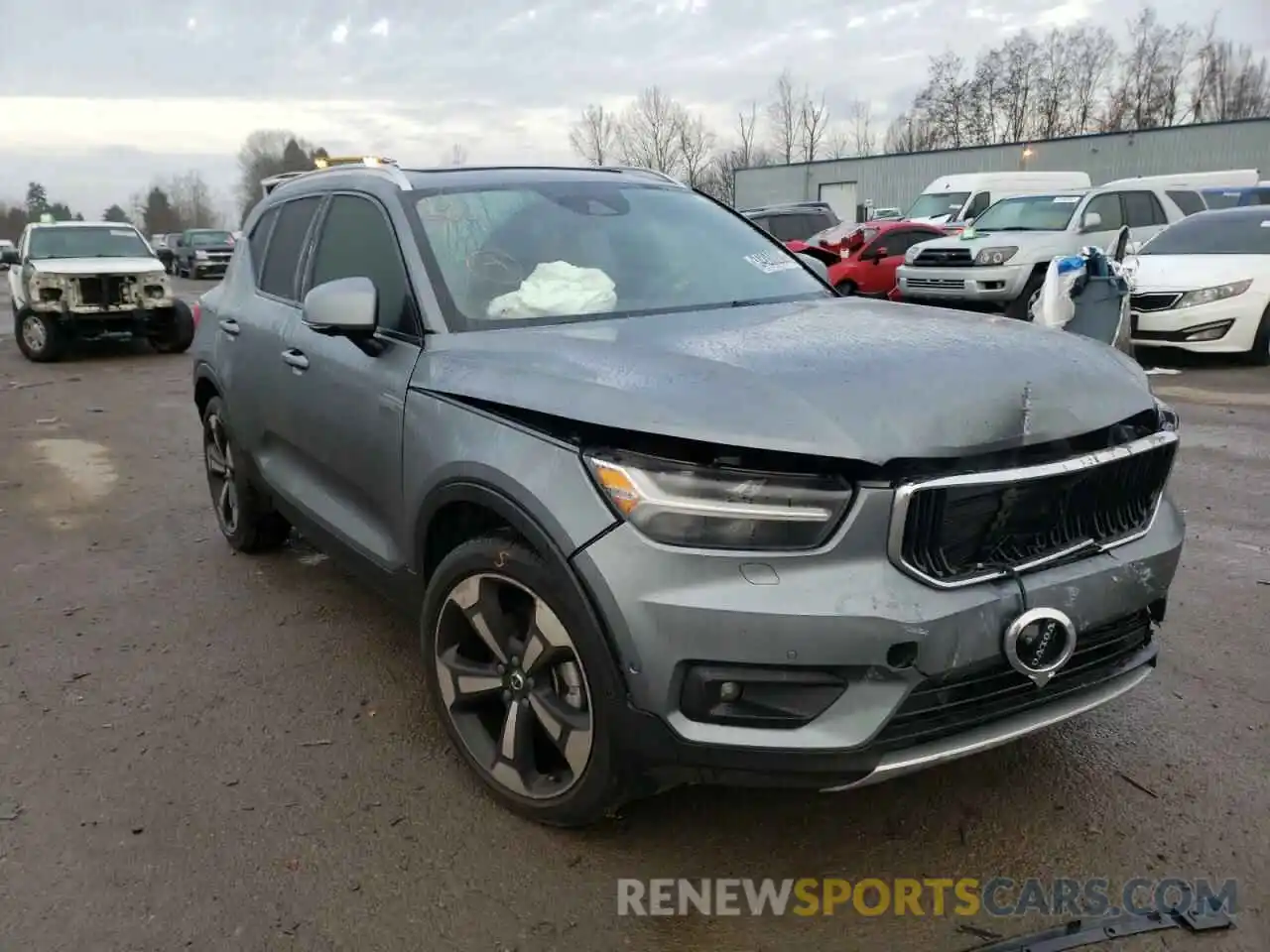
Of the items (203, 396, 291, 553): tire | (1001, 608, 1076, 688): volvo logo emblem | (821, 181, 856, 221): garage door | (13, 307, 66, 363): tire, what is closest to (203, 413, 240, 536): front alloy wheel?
(203, 396, 291, 553): tire

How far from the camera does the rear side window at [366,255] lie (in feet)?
11.0

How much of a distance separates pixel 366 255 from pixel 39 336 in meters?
13.0

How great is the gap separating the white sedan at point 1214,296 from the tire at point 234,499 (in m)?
9.12

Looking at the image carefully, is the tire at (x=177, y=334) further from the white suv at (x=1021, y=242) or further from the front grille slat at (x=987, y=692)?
the front grille slat at (x=987, y=692)

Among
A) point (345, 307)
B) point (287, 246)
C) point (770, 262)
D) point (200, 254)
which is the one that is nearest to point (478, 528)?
point (345, 307)

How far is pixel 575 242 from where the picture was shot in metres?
3.61

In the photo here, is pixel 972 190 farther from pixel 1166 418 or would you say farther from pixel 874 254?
pixel 1166 418

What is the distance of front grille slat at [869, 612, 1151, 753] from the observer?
2.27 meters

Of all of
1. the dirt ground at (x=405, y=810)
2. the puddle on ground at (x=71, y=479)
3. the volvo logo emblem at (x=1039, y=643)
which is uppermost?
the volvo logo emblem at (x=1039, y=643)

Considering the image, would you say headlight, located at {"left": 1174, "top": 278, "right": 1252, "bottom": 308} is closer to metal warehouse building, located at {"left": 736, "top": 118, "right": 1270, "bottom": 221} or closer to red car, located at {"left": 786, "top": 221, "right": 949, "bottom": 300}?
red car, located at {"left": 786, "top": 221, "right": 949, "bottom": 300}

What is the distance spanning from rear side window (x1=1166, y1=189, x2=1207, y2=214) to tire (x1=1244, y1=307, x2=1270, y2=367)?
614 centimetres

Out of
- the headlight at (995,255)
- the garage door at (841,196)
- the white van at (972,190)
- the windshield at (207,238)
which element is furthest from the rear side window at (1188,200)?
the garage door at (841,196)

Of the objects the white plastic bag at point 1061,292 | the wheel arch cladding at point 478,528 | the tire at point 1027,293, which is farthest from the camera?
the tire at point 1027,293

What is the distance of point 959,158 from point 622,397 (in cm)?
4907
